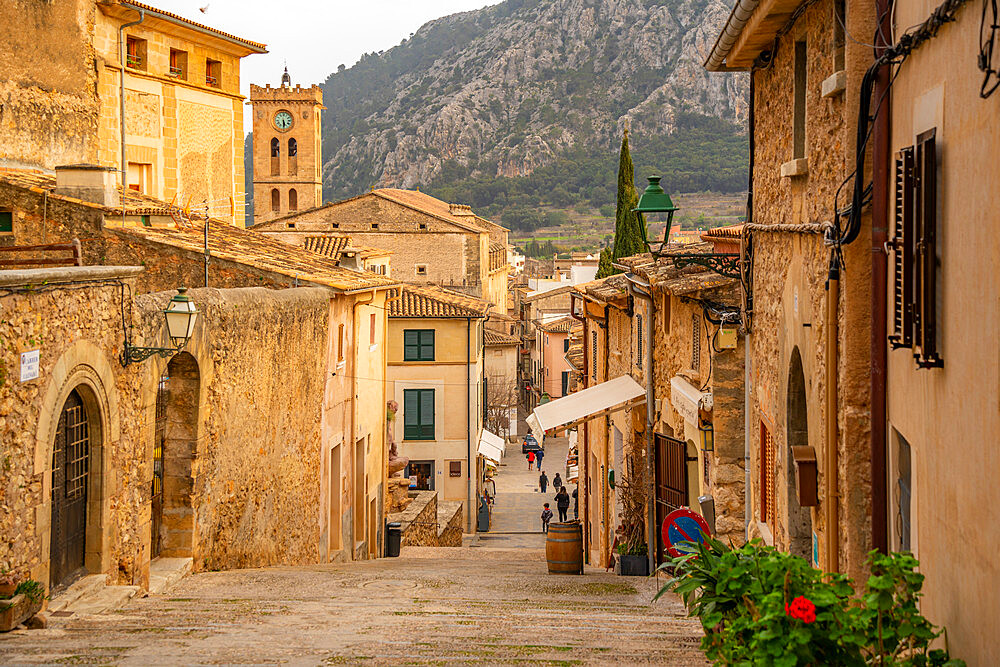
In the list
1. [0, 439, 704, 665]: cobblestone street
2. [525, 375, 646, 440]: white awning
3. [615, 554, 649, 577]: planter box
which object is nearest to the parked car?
[525, 375, 646, 440]: white awning

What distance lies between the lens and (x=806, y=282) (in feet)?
24.6

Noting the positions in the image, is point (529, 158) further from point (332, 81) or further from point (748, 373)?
point (748, 373)

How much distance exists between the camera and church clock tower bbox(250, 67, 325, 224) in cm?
8356

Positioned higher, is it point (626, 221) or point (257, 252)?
point (626, 221)

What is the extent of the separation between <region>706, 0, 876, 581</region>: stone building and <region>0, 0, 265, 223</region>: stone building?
45.7ft

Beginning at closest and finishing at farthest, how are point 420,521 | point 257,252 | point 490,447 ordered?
point 257,252, point 420,521, point 490,447

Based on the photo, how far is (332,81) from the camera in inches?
7849

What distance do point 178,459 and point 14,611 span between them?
13.0 feet

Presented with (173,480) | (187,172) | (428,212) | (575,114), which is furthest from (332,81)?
(173,480)

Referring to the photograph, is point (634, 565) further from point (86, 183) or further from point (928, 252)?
point (928, 252)

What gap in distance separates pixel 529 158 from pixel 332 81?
73.5 meters

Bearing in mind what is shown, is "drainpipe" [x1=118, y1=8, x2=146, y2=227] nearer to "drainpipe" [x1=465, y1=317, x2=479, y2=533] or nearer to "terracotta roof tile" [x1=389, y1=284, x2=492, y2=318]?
"terracotta roof tile" [x1=389, y1=284, x2=492, y2=318]

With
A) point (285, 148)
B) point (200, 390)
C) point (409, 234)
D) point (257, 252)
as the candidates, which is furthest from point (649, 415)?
point (285, 148)

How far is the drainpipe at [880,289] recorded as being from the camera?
580 cm
